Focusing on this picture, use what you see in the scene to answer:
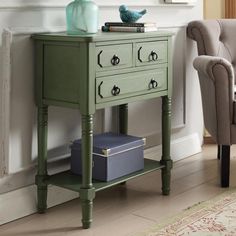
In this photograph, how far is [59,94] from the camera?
2457 millimetres

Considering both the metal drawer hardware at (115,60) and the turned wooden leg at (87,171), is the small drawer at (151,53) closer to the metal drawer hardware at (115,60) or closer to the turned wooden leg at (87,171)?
the metal drawer hardware at (115,60)

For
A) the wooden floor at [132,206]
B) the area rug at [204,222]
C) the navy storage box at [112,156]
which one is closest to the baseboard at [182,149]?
the wooden floor at [132,206]

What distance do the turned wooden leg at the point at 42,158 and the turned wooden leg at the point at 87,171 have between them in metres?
0.25

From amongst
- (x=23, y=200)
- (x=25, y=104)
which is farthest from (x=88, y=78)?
(x=23, y=200)

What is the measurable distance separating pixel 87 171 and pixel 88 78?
41 cm

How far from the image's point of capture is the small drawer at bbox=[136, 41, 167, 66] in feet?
8.52

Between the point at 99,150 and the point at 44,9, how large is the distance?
72 centimetres

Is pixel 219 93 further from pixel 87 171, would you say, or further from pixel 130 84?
pixel 87 171

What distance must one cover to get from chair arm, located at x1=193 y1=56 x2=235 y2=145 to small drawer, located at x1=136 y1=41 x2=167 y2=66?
12.5 inches

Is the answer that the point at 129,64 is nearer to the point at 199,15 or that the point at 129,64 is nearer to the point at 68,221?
the point at 68,221

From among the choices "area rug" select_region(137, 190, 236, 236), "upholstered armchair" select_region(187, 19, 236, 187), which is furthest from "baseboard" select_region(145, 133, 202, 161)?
"area rug" select_region(137, 190, 236, 236)

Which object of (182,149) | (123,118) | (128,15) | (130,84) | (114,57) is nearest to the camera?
(114,57)

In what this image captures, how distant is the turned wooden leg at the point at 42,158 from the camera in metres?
2.54

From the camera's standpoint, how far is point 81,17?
246 centimetres
